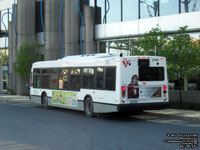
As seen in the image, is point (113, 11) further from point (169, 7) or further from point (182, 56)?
point (182, 56)

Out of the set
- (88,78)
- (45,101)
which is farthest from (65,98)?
(45,101)

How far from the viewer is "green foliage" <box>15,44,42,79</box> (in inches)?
1115

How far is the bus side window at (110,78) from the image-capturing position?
516 inches

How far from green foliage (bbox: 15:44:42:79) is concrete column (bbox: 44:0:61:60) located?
3.36 ft

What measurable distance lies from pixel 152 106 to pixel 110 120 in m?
1.92

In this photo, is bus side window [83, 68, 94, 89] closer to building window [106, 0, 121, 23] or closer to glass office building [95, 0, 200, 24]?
glass office building [95, 0, 200, 24]

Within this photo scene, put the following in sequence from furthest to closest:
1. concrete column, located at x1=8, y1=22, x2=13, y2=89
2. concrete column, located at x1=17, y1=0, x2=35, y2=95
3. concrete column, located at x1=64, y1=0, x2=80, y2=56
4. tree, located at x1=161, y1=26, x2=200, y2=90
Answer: concrete column, located at x1=8, y1=22, x2=13, y2=89 < concrete column, located at x1=17, y1=0, x2=35, y2=95 < concrete column, located at x1=64, y1=0, x2=80, y2=56 < tree, located at x1=161, y1=26, x2=200, y2=90

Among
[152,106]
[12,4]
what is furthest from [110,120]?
[12,4]

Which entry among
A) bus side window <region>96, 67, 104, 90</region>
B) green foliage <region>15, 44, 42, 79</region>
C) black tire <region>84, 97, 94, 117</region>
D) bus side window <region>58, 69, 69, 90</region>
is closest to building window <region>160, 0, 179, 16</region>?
bus side window <region>58, 69, 69, 90</region>

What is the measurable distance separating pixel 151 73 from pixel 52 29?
17.2m

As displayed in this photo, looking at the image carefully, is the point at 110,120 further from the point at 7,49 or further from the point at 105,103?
the point at 7,49

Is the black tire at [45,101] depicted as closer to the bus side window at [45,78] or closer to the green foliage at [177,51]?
the bus side window at [45,78]

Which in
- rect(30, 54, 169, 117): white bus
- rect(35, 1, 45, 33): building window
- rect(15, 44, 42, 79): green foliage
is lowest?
rect(30, 54, 169, 117): white bus

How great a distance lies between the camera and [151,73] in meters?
13.5
